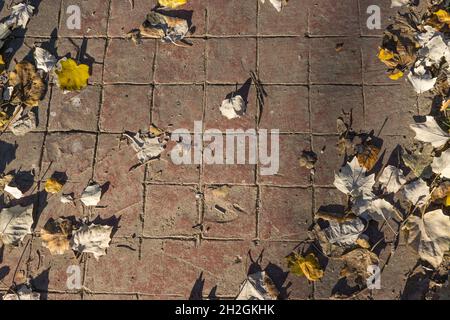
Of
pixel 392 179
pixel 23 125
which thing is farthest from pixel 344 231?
pixel 23 125

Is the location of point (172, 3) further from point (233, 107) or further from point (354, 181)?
point (354, 181)

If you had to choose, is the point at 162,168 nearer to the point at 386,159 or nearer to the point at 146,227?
the point at 146,227

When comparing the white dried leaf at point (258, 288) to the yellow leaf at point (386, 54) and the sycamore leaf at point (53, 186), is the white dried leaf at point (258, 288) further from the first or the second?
the yellow leaf at point (386, 54)

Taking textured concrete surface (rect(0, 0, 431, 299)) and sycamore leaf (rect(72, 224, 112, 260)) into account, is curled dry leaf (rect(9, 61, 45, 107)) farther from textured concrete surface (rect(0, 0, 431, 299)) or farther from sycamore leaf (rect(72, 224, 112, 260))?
sycamore leaf (rect(72, 224, 112, 260))

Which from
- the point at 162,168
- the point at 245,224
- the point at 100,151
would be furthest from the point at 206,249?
the point at 100,151

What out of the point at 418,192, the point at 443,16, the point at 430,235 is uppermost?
the point at 443,16

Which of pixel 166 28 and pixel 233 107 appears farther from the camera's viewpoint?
pixel 166 28

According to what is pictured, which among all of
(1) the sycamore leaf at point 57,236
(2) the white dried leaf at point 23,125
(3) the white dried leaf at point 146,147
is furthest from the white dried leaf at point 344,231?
(2) the white dried leaf at point 23,125

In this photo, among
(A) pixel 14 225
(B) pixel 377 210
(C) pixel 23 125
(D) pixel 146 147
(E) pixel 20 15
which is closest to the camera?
(B) pixel 377 210
